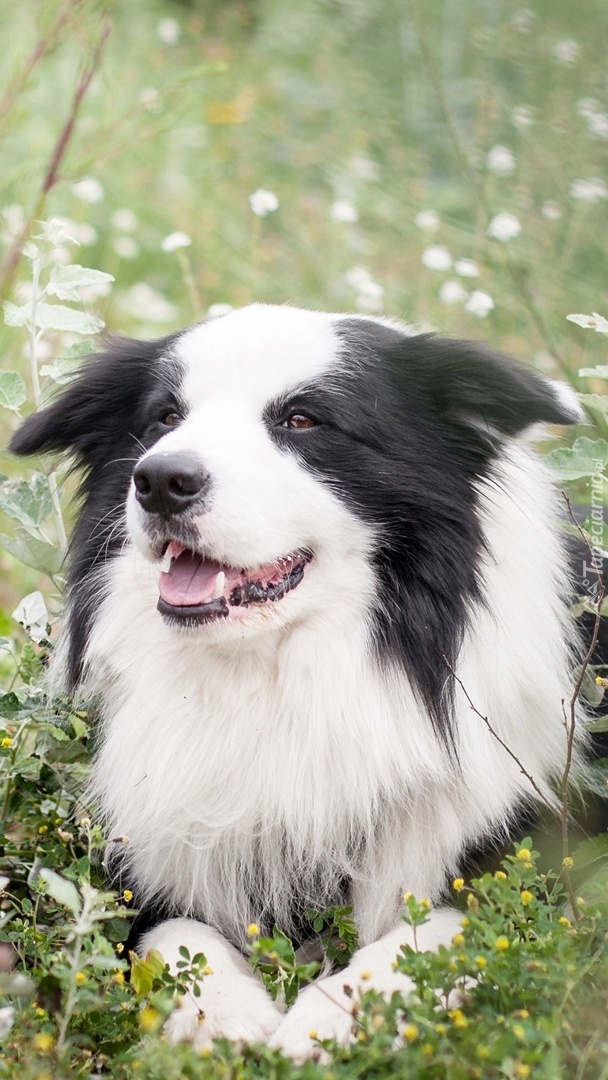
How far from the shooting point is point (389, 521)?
2.49 m

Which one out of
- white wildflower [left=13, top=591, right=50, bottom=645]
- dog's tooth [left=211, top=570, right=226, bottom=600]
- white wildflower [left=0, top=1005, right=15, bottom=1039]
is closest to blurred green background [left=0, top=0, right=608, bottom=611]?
dog's tooth [left=211, top=570, right=226, bottom=600]

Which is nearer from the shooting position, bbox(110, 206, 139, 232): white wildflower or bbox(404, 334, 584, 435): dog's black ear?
bbox(404, 334, 584, 435): dog's black ear

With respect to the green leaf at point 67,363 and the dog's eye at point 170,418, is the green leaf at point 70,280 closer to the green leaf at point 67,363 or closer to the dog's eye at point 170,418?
the green leaf at point 67,363

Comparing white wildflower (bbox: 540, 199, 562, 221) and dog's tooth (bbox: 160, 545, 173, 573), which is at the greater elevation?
dog's tooth (bbox: 160, 545, 173, 573)

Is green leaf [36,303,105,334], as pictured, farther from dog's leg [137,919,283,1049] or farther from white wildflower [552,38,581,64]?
white wildflower [552,38,581,64]

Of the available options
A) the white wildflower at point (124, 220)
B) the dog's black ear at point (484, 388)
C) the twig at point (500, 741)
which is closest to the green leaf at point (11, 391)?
the dog's black ear at point (484, 388)

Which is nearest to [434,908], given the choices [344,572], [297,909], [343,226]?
[297,909]

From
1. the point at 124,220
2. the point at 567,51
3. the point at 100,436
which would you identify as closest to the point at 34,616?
the point at 100,436

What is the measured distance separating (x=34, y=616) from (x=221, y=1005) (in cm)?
119

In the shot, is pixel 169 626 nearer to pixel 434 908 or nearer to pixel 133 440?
pixel 133 440

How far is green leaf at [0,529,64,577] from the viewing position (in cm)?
288

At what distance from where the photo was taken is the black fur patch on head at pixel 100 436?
2.69 meters

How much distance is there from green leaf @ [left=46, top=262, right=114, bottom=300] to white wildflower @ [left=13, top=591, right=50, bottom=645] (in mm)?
768

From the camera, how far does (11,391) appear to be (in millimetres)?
2896
